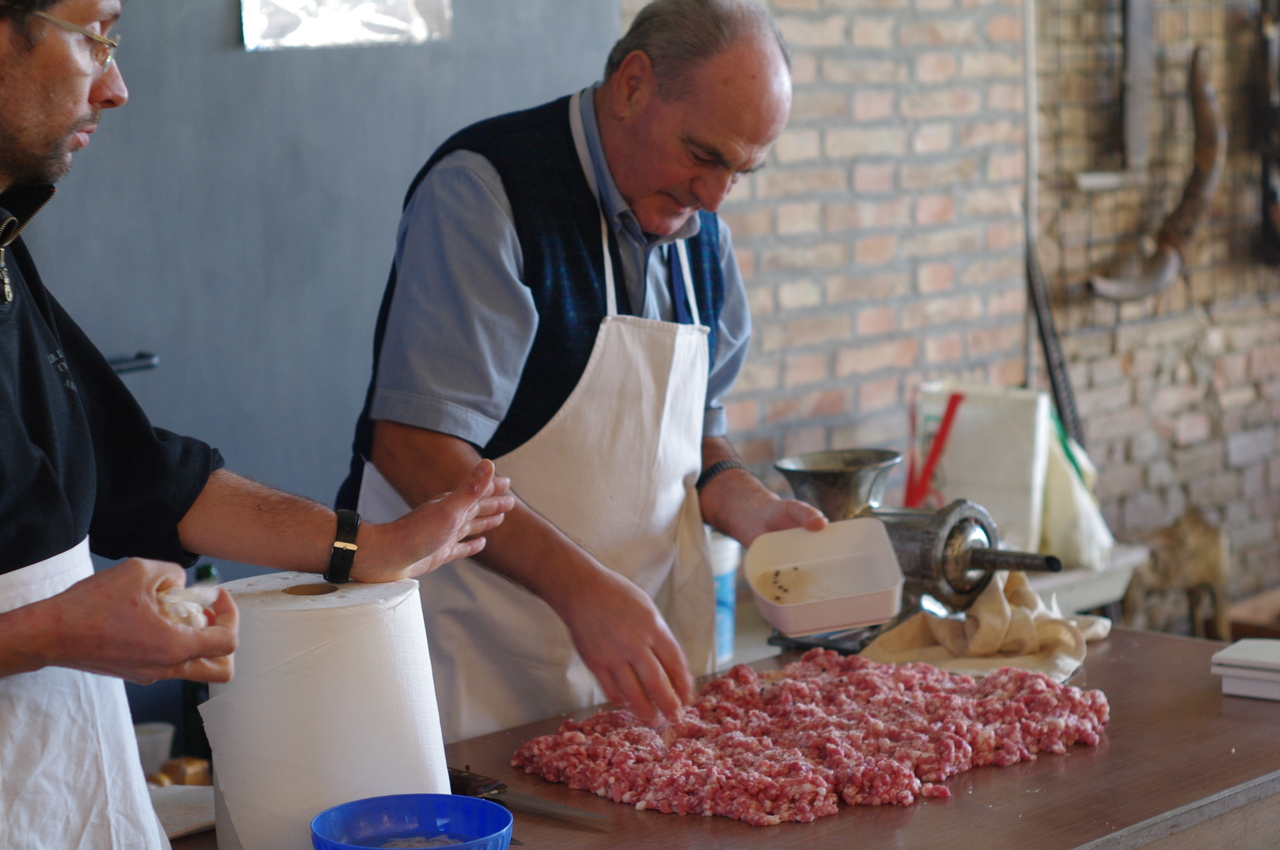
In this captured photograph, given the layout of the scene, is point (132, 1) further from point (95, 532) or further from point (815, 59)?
point (815, 59)

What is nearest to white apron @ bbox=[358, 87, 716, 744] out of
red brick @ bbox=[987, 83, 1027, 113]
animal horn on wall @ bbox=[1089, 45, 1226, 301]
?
red brick @ bbox=[987, 83, 1027, 113]

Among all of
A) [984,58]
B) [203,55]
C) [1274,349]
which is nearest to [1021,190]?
[984,58]

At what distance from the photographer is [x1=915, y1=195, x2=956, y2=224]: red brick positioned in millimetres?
3600

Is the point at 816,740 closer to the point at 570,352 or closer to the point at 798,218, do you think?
the point at 570,352

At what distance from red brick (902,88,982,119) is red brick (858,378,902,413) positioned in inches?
28.0

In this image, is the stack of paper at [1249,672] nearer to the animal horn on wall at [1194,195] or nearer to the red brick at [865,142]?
the red brick at [865,142]

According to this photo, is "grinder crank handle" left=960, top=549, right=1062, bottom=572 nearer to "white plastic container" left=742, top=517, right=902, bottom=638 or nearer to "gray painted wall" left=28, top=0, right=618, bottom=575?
"white plastic container" left=742, top=517, right=902, bottom=638

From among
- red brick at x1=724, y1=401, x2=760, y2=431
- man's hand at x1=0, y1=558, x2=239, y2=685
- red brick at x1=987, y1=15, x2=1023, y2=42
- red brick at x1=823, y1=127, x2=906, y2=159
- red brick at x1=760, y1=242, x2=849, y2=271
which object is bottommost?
red brick at x1=724, y1=401, x2=760, y2=431

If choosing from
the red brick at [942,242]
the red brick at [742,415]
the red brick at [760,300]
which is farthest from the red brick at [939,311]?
the red brick at [742,415]

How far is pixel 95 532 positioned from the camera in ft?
4.69

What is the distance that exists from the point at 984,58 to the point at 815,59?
67 cm

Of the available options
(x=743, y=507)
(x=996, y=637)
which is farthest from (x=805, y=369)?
(x=996, y=637)

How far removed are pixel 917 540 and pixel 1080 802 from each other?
63cm

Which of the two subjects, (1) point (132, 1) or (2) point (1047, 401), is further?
(2) point (1047, 401)
